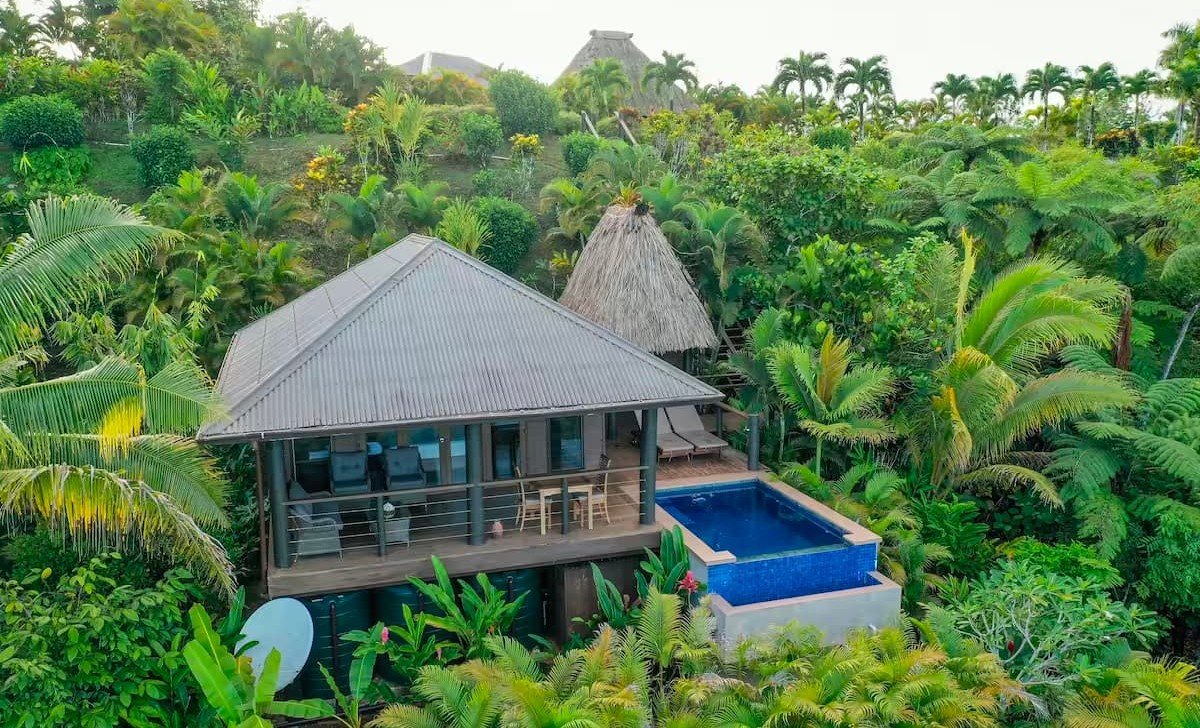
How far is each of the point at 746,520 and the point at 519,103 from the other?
2115cm

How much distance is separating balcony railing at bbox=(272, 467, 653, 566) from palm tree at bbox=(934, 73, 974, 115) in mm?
31312

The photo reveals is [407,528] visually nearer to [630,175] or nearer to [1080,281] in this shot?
[1080,281]

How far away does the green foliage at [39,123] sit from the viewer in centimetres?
2234

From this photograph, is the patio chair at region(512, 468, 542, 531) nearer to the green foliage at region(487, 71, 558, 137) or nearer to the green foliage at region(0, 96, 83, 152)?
the green foliage at region(0, 96, 83, 152)

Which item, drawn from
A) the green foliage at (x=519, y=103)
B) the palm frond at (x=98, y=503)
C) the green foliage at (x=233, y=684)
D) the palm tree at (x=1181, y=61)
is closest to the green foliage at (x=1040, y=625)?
the green foliage at (x=233, y=684)

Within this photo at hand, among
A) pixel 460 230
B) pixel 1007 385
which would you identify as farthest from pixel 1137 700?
pixel 460 230

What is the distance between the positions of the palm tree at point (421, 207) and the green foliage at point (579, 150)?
648cm

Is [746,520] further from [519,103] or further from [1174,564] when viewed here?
→ [519,103]

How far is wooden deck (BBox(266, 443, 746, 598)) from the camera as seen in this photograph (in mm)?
9352

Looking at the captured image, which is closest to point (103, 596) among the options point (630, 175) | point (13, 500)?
point (13, 500)

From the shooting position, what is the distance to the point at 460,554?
32.1 ft

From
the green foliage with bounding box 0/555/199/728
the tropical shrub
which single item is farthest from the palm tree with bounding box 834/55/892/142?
the green foliage with bounding box 0/555/199/728

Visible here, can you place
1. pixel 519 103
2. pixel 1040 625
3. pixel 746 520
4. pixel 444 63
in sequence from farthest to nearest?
pixel 444 63 < pixel 519 103 < pixel 746 520 < pixel 1040 625

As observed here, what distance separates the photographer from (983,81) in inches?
1395
